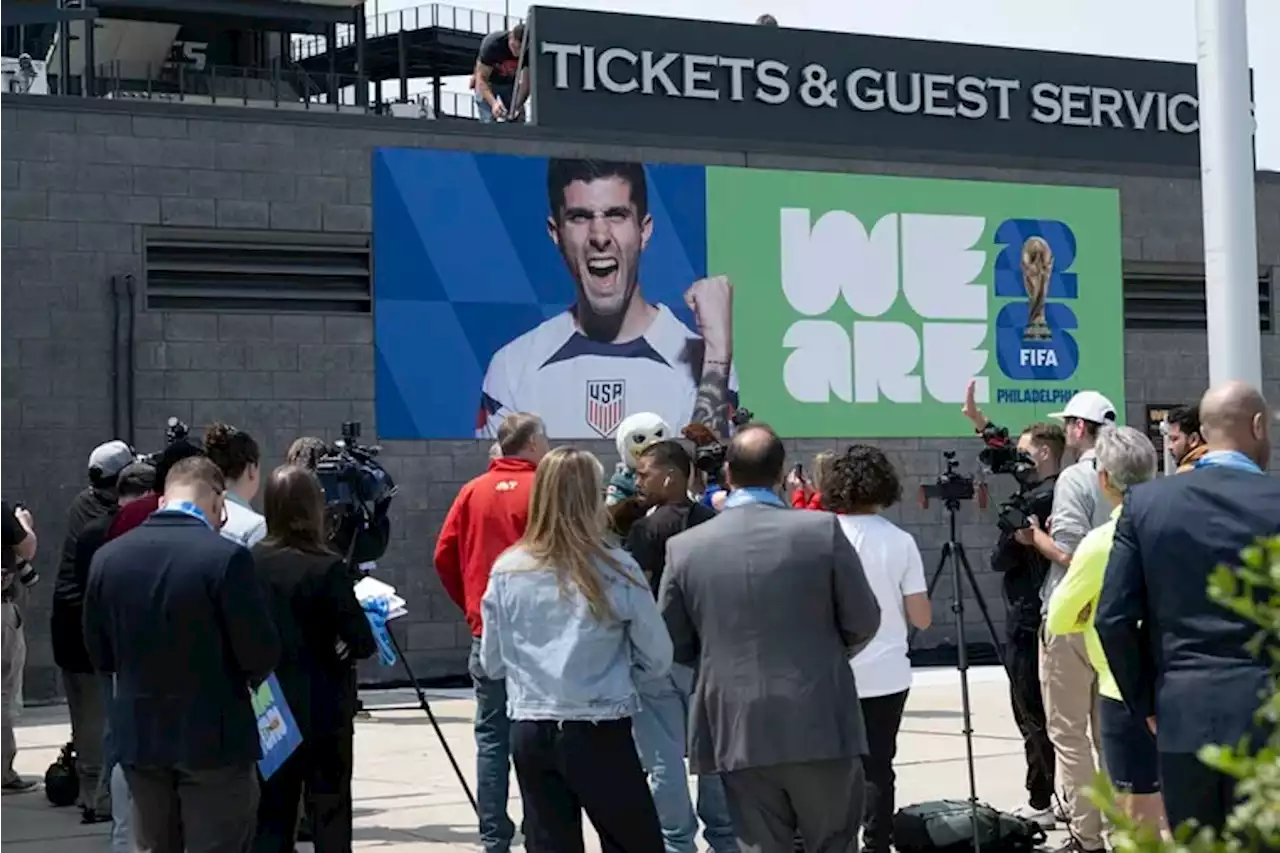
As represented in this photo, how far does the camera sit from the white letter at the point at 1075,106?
2030cm

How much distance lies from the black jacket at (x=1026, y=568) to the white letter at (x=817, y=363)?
905cm

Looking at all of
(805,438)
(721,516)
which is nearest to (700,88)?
(805,438)

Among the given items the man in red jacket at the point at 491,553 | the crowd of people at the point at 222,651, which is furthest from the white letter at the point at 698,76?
the crowd of people at the point at 222,651

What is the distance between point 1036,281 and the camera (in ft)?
64.1

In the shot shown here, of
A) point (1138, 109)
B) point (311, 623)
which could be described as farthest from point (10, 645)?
point (1138, 109)

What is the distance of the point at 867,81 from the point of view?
63.7 feet

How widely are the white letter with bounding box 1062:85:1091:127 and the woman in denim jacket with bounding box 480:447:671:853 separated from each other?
14923mm

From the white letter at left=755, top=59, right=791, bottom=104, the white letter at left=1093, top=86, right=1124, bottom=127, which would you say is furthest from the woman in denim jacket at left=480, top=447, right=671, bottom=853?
the white letter at left=1093, top=86, right=1124, bottom=127

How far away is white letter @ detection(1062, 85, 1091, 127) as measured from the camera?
20.3 meters

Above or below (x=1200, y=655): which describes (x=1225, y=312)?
above

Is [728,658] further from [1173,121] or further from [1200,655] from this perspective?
[1173,121]

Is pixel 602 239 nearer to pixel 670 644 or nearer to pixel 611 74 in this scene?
pixel 611 74

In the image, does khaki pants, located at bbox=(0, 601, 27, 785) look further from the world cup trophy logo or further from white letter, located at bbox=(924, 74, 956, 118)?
white letter, located at bbox=(924, 74, 956, 118)

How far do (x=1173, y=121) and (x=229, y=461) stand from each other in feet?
49.5
